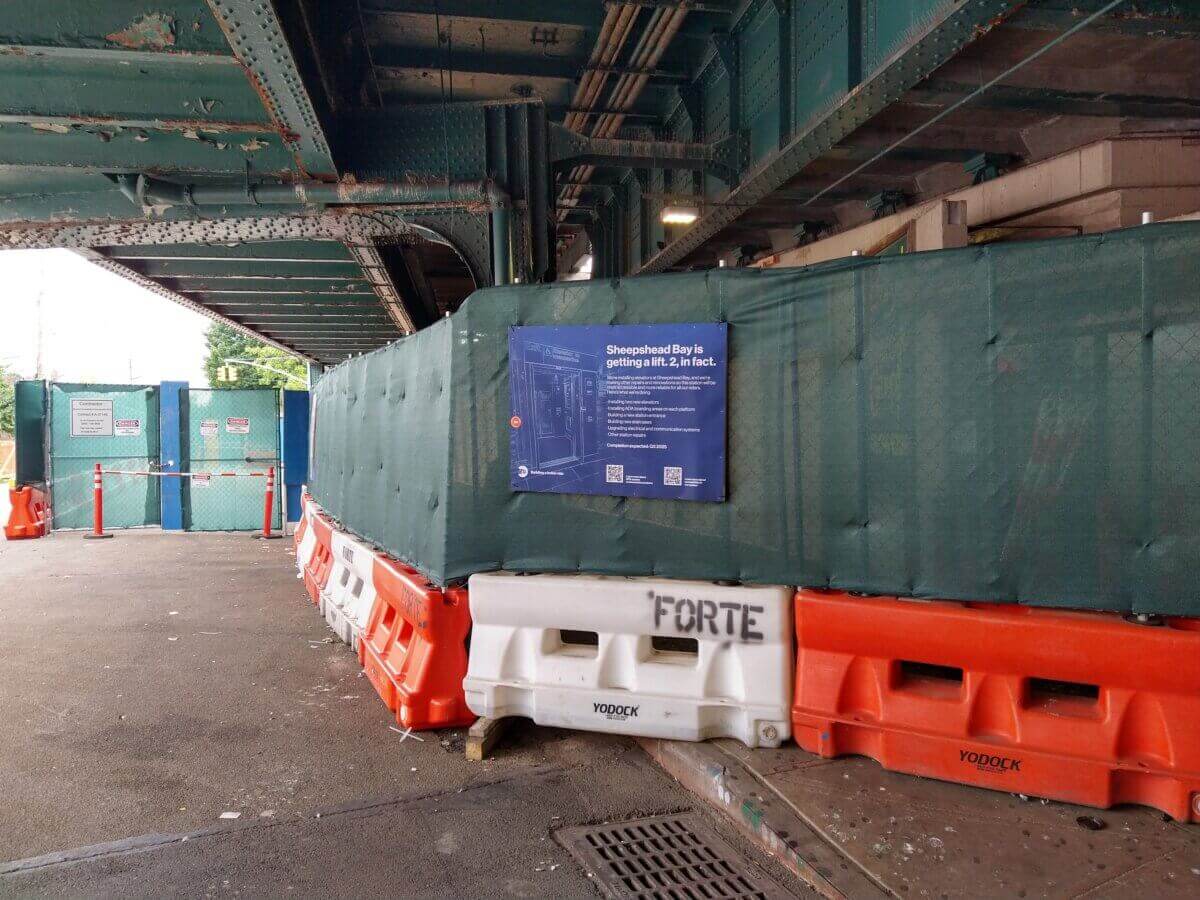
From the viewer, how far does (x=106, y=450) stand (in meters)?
15.3

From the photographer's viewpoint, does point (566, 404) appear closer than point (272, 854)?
No

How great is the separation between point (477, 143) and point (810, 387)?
14.0ft

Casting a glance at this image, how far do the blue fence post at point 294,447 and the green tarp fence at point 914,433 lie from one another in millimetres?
12504

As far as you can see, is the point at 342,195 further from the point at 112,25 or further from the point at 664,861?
the point at 664,861

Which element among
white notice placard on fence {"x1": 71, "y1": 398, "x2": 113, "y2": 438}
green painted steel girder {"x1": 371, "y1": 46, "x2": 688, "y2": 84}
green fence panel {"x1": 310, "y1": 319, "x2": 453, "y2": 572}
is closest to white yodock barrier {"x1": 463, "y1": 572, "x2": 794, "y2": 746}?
green fence panel {"x1": 310, "y1": 319, "x2": 453, "y2": 572}

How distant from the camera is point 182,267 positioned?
10.3 metres

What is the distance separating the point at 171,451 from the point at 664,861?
15.3m

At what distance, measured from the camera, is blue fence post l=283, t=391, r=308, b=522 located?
16266 mm

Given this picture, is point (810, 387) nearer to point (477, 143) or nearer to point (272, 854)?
point (272, 854)

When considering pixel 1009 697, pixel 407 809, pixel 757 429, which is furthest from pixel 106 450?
pixel 1009 697

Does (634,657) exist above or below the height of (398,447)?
below

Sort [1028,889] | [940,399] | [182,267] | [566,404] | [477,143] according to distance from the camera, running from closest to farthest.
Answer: [1028,889] < [940,399] < [566,404] < [477,143] < [182,267]

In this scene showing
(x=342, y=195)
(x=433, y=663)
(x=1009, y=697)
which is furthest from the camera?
(x=342, y=195)

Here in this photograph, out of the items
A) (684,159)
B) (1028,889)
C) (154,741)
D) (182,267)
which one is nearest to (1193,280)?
(1028,889)
